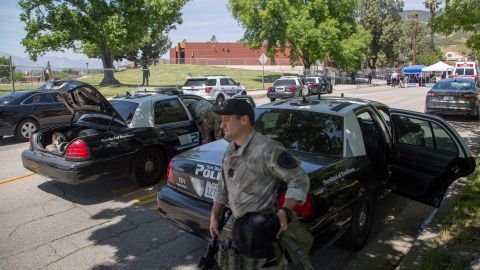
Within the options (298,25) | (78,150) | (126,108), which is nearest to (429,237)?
(78,150)

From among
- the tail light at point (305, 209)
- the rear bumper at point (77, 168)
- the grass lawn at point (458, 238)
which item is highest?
the tail light at point (305, 209)

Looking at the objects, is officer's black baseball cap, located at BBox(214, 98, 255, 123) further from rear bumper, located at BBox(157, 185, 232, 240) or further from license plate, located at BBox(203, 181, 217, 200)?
rear bumper, located at BBox(157, 185, 232, 240)

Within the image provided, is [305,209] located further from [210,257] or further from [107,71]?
[107,71]

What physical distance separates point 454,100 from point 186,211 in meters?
13.4

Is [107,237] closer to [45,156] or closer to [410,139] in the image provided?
[45,156]

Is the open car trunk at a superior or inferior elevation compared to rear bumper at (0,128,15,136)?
superior

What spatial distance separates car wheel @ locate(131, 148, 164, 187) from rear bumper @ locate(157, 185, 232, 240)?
2140 millimetres

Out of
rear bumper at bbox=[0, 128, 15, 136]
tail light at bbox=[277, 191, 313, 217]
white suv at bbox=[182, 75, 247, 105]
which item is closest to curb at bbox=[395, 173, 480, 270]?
tail light at bbox=[277, 191, 313, 217]

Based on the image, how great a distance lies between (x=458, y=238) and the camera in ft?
13.6

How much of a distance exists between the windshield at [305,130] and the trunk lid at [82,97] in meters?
2.46

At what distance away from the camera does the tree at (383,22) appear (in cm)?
6112

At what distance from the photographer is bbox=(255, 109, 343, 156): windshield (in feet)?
13.6

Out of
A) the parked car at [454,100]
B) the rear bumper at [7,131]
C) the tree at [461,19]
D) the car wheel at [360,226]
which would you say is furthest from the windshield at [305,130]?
the parked car at [454,100]

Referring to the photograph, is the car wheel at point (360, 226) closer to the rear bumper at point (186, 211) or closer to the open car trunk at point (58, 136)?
the rear bumper at point (186, 211)
